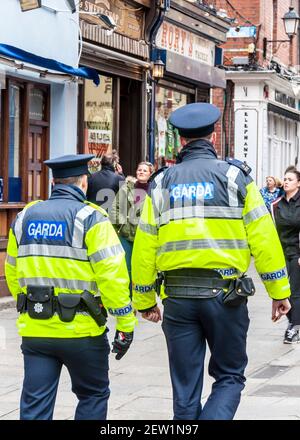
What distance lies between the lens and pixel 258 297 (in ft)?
52.0

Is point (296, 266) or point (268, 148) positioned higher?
point (268, 148)

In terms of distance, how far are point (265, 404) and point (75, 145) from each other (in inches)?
352

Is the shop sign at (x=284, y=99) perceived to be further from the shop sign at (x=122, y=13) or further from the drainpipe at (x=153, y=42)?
the shop sign at (x=122, y=13)

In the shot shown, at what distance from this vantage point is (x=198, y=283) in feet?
19.5

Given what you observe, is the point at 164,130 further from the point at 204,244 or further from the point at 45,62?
the point at 204,244

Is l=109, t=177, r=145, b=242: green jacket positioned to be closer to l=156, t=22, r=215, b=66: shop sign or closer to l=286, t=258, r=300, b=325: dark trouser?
l=286, t=258, r=300, b=325: dark trouser

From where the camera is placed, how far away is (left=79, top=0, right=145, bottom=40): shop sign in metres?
16.7

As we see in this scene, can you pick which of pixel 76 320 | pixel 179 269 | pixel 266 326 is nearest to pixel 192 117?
pixel 179 269

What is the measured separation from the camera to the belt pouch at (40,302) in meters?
5.64

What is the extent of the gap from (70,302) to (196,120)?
4.45ft

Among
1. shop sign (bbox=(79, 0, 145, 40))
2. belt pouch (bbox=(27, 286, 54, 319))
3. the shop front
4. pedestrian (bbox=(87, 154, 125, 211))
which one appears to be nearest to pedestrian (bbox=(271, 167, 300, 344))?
pedestrian (bbox=(87, 154, 125, 211))

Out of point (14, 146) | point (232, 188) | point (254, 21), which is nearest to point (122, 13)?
point (14, 146)

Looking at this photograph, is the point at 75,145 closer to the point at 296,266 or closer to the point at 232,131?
the point at 296,266

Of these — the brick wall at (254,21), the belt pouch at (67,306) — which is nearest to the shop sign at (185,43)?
the brick wall at (254,21)
